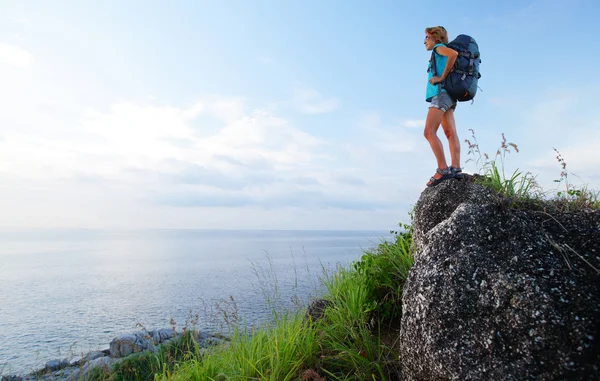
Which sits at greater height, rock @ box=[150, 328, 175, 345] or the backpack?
the backpack

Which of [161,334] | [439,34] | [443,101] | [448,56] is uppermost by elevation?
[439,34]

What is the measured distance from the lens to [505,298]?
3.04 metres

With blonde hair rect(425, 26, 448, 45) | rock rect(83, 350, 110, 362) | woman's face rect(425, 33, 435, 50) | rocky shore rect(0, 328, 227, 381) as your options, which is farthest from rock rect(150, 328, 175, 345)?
blonde hair rect(425, 26, 448, 45)

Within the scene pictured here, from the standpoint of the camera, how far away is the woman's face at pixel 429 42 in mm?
6590

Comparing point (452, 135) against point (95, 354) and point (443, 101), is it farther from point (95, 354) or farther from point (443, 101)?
point (95, 354)

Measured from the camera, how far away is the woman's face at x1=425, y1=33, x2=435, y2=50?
6.59 meters

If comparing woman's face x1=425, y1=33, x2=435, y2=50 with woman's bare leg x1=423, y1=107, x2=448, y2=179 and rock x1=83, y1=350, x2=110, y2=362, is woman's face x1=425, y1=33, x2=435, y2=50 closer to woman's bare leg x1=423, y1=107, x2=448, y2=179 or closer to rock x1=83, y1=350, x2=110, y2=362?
woman's bare leg x1=423, y1=107, x2=448, y2=179

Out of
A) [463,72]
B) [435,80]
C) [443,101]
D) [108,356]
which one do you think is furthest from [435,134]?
[108,356]

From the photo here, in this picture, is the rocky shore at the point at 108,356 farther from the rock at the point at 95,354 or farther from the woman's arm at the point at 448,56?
the woman's arm at the point at 448,56

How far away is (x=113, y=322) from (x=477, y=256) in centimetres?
1613

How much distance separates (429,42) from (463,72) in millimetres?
868

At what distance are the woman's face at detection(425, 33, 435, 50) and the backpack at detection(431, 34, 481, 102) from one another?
328 millimetres

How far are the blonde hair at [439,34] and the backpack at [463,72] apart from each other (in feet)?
0.85

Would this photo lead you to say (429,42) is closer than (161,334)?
Yes
